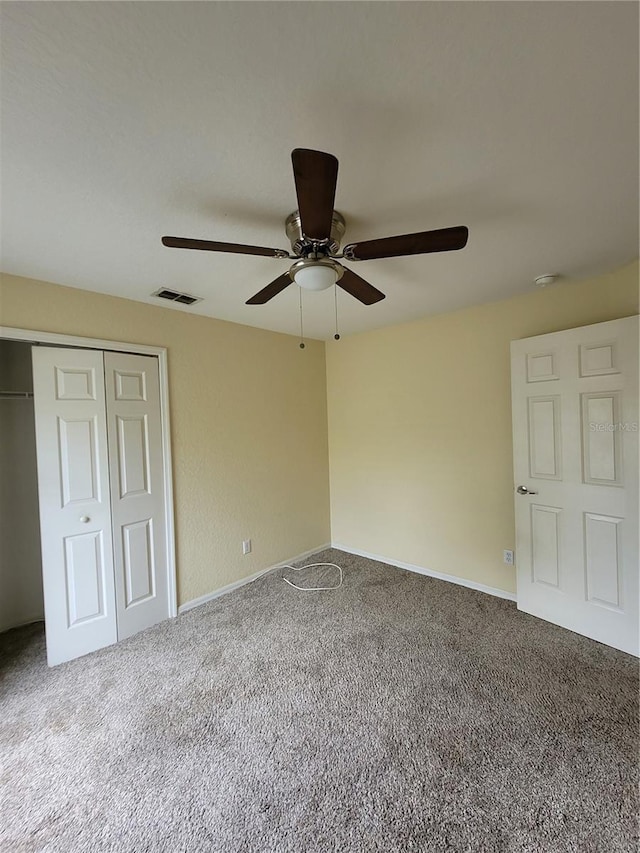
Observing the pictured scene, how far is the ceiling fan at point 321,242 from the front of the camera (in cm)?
97

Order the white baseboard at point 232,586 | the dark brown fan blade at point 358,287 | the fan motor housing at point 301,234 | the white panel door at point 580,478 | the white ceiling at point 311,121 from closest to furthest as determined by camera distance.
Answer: the white ceiling at point 311,121 → the fan motor housing at point 301,234 → the dark brown fan blade at point 358,287 → the white panel door at point 580,478 → the white baseboard at point 232,586

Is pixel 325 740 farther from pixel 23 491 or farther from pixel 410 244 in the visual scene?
pixel 23 491

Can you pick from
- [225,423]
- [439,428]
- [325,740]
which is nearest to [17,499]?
[225,423]

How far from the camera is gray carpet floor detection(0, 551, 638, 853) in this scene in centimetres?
126

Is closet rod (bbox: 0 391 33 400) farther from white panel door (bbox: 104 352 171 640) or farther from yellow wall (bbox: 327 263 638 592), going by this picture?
yellow wall (bbox: 327 263 638 592)

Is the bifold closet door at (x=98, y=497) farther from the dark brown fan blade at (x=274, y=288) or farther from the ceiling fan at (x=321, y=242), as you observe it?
the ceiling fan at (x=321, y=242)

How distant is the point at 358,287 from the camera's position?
174cm

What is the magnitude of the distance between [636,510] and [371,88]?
257 centimetres

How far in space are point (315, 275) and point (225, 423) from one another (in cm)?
189

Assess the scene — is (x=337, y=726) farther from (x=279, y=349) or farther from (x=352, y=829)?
(x=279, y=349)

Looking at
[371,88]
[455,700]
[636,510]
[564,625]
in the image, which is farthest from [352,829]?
[371,88]

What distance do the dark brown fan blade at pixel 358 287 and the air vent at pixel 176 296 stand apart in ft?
4.31

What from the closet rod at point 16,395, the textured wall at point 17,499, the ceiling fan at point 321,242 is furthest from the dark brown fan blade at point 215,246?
the textured wall at point 17,499

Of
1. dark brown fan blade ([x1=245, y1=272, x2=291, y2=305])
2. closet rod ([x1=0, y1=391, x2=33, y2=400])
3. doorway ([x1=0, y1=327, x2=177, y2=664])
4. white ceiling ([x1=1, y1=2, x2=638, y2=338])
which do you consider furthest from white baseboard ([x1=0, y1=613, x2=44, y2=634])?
dark brown fan blade ([x1=245, y1=272, x2=291, y2=305])
